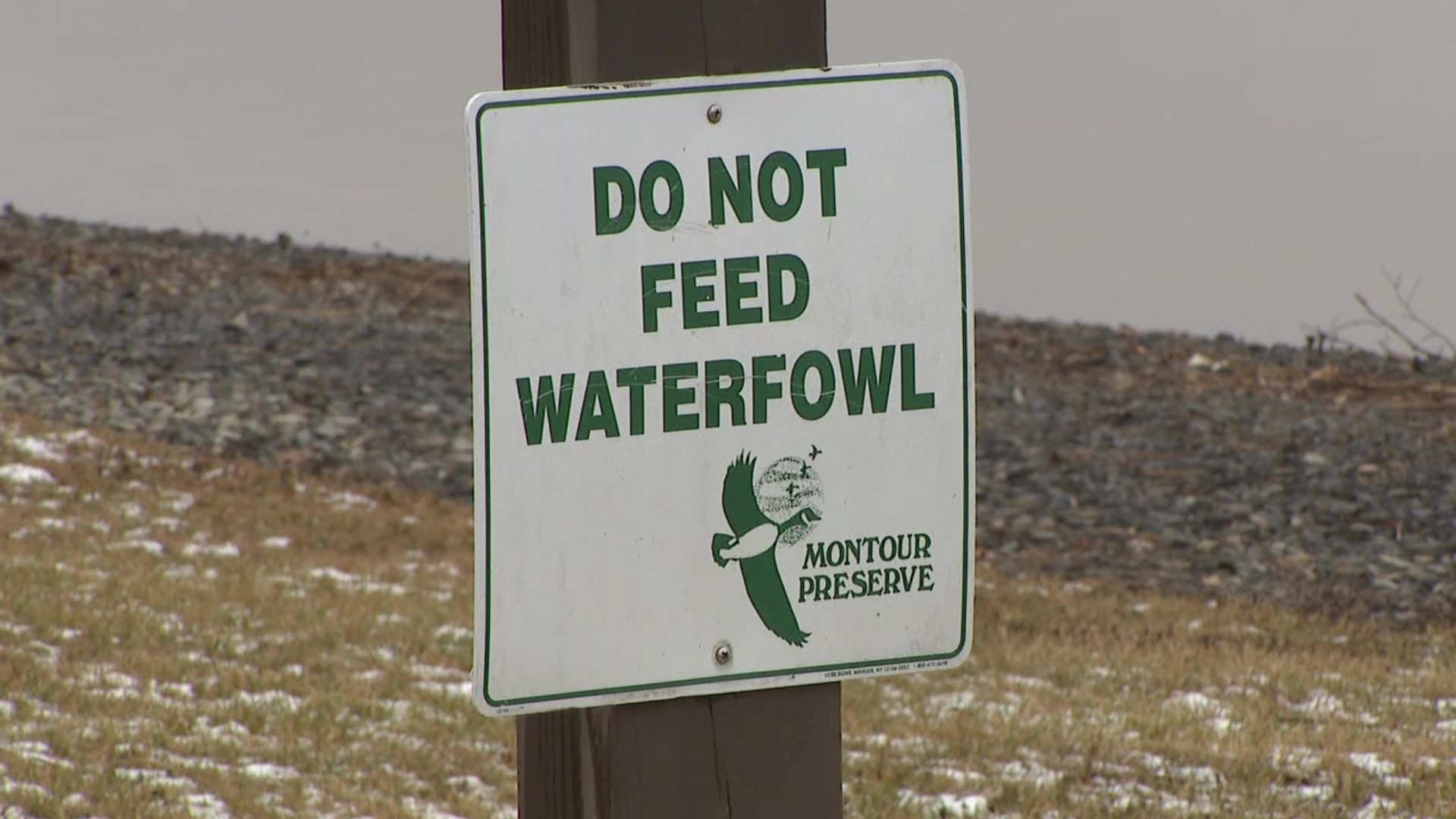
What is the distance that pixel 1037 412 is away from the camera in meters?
16.6

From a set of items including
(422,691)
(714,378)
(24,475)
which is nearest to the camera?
(714,378)

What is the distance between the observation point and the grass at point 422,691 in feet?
19.8

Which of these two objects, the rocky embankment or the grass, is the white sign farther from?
the rocky embankment

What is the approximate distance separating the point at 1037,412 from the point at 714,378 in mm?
14413

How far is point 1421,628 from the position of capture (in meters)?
10.3

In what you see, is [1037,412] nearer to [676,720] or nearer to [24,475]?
[24,475]

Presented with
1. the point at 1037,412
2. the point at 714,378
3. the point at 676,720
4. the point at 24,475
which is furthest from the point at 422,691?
the point at 1037,412

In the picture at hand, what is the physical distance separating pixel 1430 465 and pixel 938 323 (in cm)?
1298

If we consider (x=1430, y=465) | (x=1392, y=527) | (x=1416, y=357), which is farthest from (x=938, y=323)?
(x=1416, y=357)

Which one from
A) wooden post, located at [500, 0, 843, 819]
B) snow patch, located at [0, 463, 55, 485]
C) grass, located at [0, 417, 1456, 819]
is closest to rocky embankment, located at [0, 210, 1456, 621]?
grass, located at [0, 417, 1456, 819]

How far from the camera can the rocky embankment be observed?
11.9 m

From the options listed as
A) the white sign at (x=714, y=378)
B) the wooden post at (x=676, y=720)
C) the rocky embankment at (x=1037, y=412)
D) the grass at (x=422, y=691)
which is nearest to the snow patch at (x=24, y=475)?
the grass at (x=422, y=691)

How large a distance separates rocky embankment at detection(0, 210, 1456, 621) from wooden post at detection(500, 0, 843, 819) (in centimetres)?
878

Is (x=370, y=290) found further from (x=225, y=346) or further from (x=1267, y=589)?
(x=1267, y=589)
